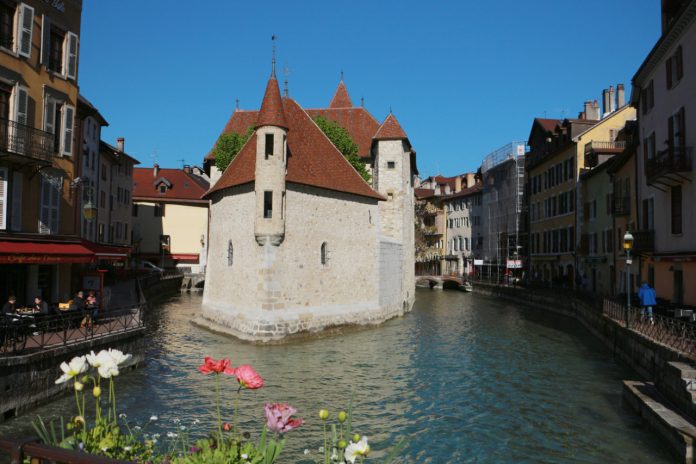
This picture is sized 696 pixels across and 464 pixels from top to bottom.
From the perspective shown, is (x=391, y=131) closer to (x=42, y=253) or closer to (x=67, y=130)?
(x=67, y=130)

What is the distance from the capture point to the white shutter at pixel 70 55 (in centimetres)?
1895

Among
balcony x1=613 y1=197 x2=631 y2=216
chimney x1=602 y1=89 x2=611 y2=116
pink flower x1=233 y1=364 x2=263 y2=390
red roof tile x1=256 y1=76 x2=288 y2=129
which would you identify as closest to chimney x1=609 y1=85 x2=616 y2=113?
chimney x1=602 y1=89 x2=611 y2=116

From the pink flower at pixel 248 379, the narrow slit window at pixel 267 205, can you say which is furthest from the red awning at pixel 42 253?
the pink flower at pixel 248 379

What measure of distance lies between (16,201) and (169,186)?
143 ft

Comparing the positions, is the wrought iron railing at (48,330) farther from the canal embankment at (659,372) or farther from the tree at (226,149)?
the tree at (226,149)

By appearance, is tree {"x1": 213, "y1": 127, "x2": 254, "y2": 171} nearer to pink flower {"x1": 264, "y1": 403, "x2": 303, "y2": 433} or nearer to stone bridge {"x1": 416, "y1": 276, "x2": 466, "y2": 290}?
stone bridge {"x1": 416, "y1": 276, "x2": 466, "y2": 290}

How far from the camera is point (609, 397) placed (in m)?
14.8

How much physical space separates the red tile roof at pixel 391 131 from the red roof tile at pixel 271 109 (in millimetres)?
12599

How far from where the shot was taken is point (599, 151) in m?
36.9

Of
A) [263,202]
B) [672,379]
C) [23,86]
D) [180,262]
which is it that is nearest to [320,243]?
[263,202]

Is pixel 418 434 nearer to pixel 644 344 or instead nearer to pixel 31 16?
pixel 644 344

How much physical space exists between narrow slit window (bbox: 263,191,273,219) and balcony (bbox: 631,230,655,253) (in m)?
16.2

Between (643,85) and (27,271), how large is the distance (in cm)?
2630

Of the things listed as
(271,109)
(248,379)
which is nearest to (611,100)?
(271,109)
